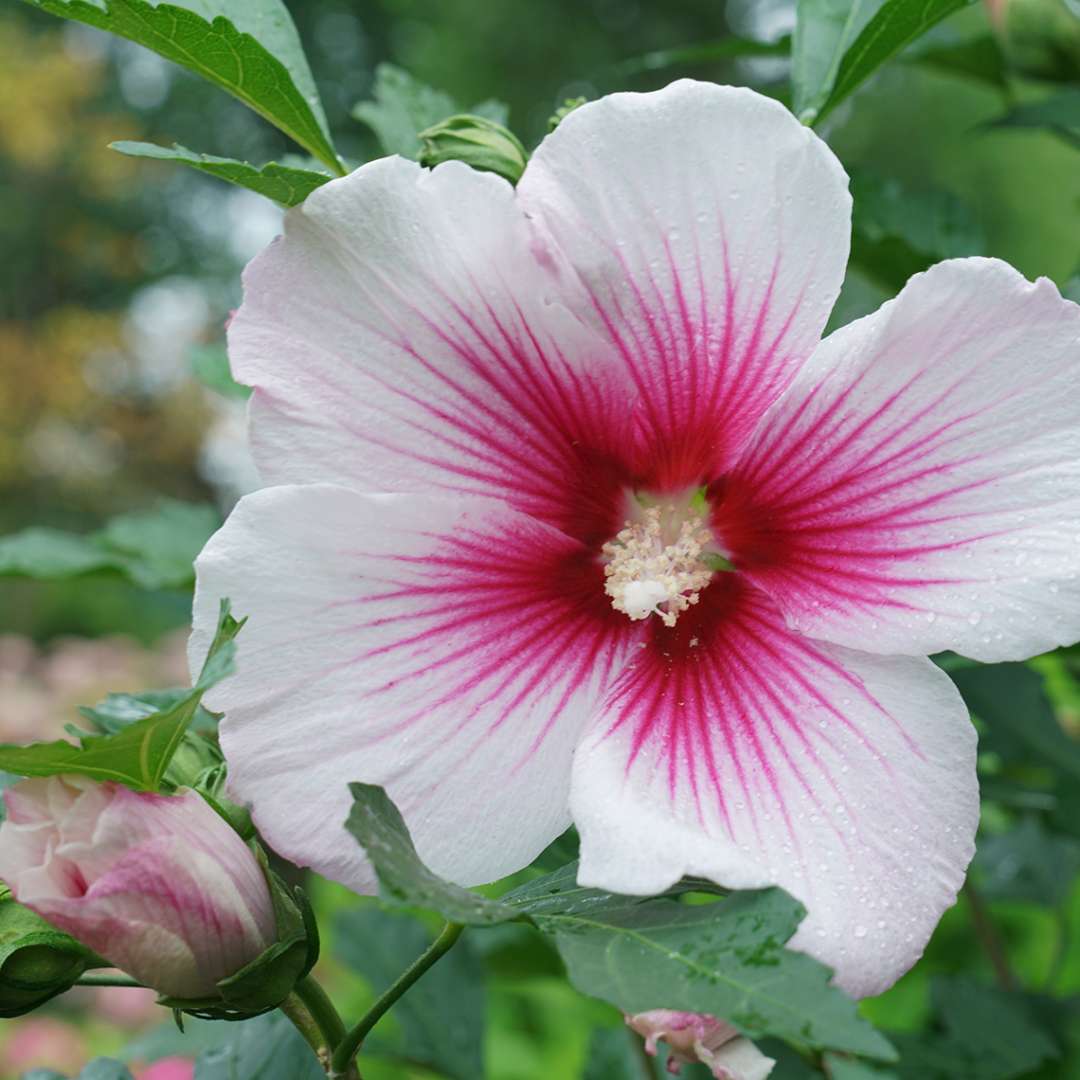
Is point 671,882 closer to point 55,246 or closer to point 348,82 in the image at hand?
point 55,246

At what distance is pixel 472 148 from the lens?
2.05ft

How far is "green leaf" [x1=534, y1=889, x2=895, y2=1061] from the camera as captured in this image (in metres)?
0.41

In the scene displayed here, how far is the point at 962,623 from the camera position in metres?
0.52

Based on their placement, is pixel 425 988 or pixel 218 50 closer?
pixel 218 50

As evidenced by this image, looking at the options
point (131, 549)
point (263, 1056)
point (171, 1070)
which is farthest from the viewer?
point (171, 1070)

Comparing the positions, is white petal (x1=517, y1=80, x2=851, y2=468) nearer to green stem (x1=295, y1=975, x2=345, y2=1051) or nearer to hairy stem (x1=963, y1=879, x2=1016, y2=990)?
green stem (x1=295, y1=975, x2=345, y2=1051)

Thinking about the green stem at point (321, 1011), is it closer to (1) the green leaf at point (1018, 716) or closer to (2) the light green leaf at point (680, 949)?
(2) the light green leaf at point (680, 949)

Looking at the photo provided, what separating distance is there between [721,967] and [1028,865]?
0.85 metres

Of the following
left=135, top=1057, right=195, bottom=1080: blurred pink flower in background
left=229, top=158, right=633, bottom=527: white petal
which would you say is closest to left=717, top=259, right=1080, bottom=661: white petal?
left=229, top=158, right=633, bottom=527: white petal

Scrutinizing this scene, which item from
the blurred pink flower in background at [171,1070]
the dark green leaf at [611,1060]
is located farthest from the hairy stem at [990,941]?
the blurred pink flower in background at [171,1070]

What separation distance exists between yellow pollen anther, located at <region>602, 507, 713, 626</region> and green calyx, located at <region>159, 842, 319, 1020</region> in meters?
0.19

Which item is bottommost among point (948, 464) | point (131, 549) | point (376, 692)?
point (131, 549)

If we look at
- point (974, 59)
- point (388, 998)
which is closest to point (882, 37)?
point (974, 59)

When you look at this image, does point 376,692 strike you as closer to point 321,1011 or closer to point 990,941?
point 321,1011
